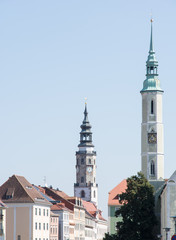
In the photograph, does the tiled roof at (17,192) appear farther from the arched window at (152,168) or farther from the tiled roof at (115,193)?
the arched window at (152,168)

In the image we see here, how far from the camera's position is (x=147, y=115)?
110 metres

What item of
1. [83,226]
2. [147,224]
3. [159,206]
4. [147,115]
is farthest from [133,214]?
[83,226]

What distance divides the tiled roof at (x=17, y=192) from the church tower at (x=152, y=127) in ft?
70.1

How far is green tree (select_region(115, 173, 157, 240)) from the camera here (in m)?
92.4

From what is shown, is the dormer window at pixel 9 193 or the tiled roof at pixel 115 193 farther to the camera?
the tiled roof at pixel 115 193

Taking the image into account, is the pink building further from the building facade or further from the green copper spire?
the green copper spire

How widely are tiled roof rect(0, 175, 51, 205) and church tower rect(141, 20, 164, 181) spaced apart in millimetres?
21376

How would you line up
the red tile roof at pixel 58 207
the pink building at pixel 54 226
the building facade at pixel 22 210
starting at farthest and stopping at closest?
the red tile roof at pixel 58 207 < the pink building at pixel 54 226 < the building facade at pixel 22 210

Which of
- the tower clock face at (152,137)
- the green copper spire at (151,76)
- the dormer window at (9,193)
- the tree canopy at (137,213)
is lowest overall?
the tree canopy at (137,213)

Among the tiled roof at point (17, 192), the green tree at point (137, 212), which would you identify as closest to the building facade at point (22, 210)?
the tiled roof at point (17, 192)

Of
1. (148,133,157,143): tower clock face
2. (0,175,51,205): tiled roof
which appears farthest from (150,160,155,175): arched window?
(0,175,51,205): tiled roof

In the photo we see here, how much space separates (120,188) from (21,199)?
16087 mm

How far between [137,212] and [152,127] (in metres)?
17.8

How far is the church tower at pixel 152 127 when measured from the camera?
107625 millimetres
